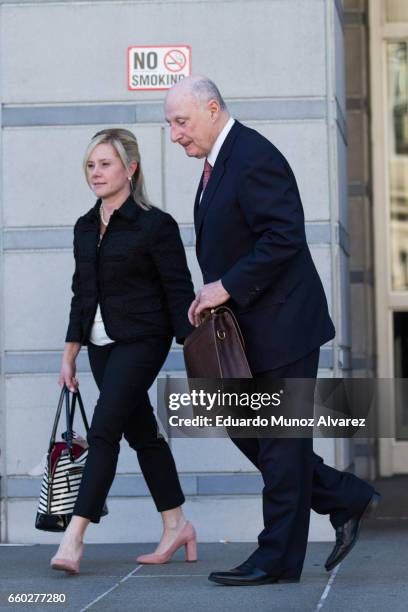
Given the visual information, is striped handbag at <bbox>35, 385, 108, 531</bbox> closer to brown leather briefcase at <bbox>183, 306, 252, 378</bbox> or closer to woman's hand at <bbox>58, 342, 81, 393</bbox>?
woman's hand at <bbox>58, 342, 81, 393</bbox>

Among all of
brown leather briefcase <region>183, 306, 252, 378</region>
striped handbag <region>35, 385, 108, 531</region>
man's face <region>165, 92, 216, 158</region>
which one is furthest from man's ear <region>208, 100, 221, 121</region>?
striped handbag <region>35, 385, 108, 531</region>

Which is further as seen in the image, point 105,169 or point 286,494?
point 105,169

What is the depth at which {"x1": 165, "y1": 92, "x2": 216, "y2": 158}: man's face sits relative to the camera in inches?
202

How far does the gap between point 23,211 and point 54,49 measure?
32.6 inches

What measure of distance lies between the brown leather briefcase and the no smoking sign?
2209 mm

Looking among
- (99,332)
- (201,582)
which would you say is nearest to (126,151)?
(99,332)

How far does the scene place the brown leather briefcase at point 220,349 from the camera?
15.9ft

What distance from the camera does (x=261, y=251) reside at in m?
4.91

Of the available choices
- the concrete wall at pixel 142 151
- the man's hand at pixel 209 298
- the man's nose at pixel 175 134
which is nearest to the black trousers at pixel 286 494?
the man's hand at pixel 209 298

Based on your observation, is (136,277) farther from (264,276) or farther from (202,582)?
(202,582)

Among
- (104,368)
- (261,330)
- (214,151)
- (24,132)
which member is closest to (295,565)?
(261,330)

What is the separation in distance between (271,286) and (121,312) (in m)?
0.85

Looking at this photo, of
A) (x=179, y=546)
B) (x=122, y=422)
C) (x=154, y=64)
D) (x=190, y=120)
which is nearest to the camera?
(x=190, y=120)

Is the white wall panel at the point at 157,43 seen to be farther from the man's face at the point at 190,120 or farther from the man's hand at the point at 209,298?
the man's hand at the point at 209,298
